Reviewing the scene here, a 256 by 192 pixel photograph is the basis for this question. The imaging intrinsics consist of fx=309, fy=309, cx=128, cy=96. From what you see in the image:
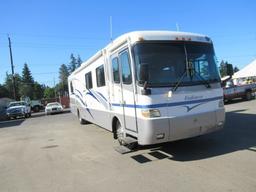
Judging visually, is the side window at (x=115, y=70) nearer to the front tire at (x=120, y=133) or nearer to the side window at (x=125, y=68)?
the side window at (x=125, y=68)

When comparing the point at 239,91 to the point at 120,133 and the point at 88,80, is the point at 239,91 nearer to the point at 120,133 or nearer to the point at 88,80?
the point at 88,80

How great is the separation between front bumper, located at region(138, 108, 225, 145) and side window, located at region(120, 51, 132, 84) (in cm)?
118

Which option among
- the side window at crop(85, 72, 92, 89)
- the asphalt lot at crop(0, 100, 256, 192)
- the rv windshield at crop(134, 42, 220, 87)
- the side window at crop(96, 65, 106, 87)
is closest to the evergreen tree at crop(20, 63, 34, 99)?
the side window at crop(85, 72, 92, 89)

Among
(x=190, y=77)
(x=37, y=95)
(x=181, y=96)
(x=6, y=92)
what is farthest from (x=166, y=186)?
(x=37, y=95)

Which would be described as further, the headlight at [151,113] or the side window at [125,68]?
the side window at [125,68]

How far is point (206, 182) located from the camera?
566 cm

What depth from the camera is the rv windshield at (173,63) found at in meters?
7.30

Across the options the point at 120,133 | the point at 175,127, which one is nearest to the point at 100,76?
the point at 120,133

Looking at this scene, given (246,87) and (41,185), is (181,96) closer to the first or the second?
(41,185)

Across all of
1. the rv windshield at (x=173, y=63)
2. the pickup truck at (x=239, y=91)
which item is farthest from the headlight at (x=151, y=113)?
Result: the pickup truck at (x=239, y=91)

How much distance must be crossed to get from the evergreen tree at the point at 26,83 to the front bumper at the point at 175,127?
102 meters

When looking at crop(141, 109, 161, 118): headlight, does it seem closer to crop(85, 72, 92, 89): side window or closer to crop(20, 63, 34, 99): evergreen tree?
crop(85, 72, 92, 89): side window

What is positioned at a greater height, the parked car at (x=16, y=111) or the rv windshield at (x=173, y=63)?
the rv windshield at (x=173, y=63)

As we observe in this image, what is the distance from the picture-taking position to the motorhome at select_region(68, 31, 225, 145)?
7.18 m
